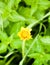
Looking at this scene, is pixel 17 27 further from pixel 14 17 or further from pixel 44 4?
pixel 44 4

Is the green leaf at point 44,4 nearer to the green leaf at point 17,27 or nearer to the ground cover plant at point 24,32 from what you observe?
the ground cover plant at point 24,32

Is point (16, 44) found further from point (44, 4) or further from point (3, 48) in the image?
point (44, 4)

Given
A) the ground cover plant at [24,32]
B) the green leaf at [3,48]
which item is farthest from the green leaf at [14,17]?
the green leaf at [3,48]

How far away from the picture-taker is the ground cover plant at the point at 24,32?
→ 0.74 m

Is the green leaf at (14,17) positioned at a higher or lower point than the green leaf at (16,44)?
higher

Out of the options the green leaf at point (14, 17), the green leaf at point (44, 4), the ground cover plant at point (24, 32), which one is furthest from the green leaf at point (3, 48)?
the green leaf at point (44, 4)

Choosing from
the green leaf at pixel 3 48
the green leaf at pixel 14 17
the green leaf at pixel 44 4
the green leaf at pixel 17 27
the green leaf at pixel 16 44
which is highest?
the green leaf at pixel 44 4

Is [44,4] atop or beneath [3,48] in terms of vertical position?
atop

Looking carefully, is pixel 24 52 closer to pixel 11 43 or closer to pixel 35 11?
pixel 11 43

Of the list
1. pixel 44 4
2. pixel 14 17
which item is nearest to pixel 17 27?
pixel 14 17

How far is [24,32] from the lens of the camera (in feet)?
2.40

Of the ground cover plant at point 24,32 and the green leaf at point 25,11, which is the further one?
the green leaf at point 25,11

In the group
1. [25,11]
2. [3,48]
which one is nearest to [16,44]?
[3,48]

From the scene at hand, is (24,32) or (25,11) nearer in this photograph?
(24,32)
